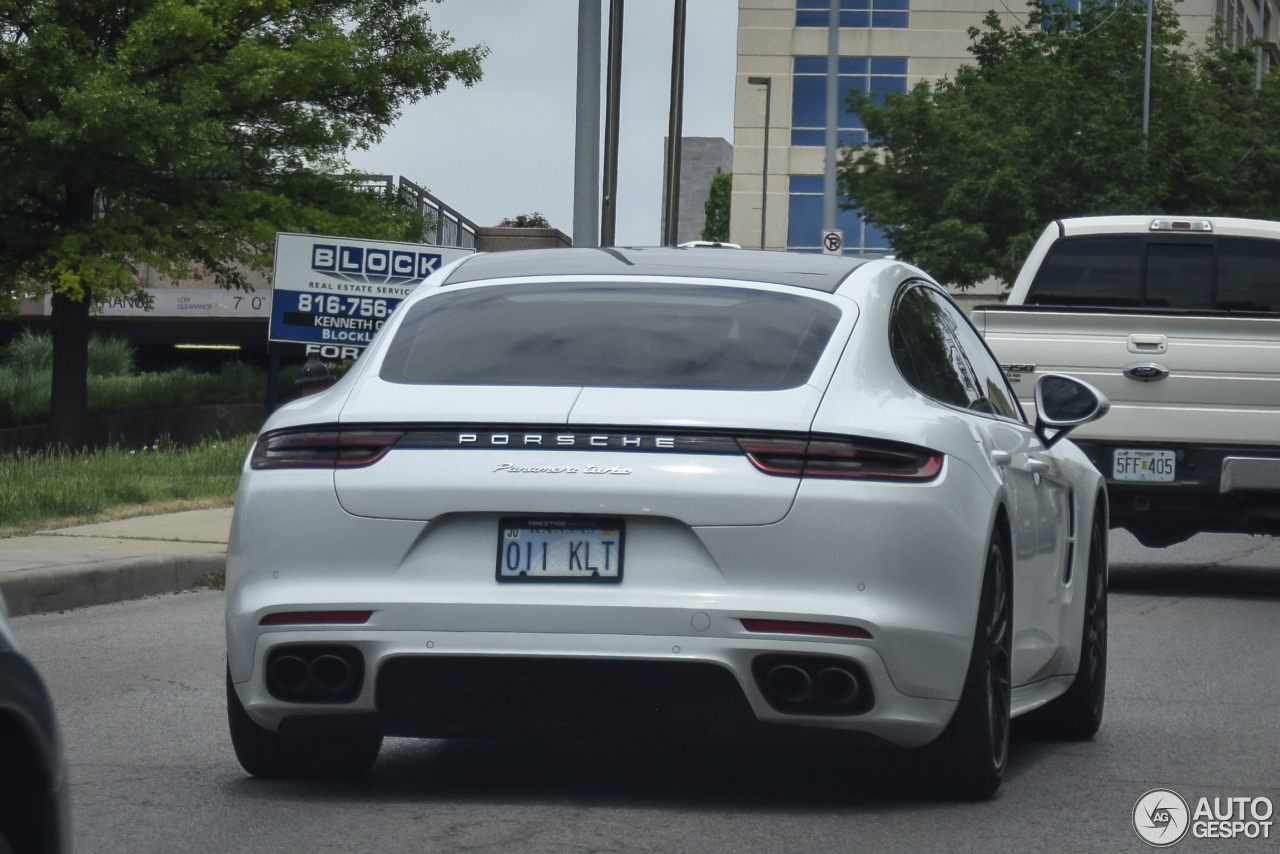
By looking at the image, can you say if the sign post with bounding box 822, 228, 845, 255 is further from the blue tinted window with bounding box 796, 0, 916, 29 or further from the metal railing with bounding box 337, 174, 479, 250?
the blue tinted window with bounding box 796, 0, 916, 29

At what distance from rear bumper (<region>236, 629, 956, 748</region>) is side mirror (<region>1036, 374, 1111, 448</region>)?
1.75m

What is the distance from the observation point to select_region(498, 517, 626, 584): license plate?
4.94 meters

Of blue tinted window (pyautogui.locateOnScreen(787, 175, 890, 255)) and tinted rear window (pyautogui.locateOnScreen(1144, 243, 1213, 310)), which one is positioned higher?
blue tinted window (pyautogui.locateOnScreen(787, 175, 890, 255))

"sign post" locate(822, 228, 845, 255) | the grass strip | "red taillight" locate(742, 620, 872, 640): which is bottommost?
the grass strip

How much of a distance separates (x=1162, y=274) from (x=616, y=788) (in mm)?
8819

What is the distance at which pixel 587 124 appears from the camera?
1861 cm

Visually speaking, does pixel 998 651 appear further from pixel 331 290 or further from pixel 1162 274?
pixel 331 290

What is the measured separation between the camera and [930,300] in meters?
6.41

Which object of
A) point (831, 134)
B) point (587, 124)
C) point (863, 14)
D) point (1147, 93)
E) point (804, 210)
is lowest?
point (587, 124)

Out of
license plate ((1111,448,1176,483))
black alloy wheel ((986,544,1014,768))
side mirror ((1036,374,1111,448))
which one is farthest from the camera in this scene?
license plate ((1111,448,1176,483))

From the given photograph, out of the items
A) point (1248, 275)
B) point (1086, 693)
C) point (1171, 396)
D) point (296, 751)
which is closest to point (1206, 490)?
point (1171, 396)

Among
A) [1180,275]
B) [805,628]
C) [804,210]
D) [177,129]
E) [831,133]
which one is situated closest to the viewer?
[805,628]

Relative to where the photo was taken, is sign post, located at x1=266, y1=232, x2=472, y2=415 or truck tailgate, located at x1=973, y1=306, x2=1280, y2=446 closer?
truck tailgate, located at x1=973, y1=306, x2=1280, y2=446

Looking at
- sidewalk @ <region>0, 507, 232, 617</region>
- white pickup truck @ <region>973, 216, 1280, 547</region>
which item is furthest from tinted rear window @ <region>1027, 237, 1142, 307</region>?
sidewalk @ <region>0, 507, 232, 617</region>
